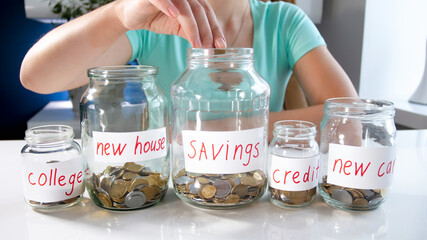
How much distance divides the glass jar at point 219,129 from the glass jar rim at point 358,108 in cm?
9

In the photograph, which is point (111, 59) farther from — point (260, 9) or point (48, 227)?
point (48, 227)

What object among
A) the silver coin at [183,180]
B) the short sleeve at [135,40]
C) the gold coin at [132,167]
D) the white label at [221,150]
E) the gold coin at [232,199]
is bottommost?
Answer: the gold coin at [232,199]

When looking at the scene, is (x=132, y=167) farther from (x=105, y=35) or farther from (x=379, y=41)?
(x=379, y=41)

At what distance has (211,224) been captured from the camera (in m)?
0.42

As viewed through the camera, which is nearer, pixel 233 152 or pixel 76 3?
pixel 233 152

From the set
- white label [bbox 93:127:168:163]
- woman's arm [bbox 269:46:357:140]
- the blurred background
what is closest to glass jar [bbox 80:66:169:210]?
white label [bbox 93:127:168:163]

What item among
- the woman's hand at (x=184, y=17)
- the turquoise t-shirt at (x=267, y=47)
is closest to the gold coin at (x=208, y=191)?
the woman's hand at (x=184, y=17)

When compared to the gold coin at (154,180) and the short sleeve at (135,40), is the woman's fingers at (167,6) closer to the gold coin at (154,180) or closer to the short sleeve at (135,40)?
the gold coin at (154,180)

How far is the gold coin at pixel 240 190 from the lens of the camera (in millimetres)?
442

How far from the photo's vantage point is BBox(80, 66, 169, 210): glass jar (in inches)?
17.1

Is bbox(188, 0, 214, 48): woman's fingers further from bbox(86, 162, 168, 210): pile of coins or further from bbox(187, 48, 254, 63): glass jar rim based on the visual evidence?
bbox(86, 162, 168, 210): pile of coins

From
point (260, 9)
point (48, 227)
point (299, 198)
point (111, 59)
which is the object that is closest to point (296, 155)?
point (299, 198)

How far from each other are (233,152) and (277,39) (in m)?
0.71

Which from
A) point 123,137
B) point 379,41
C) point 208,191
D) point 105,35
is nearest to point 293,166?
point 208,191
